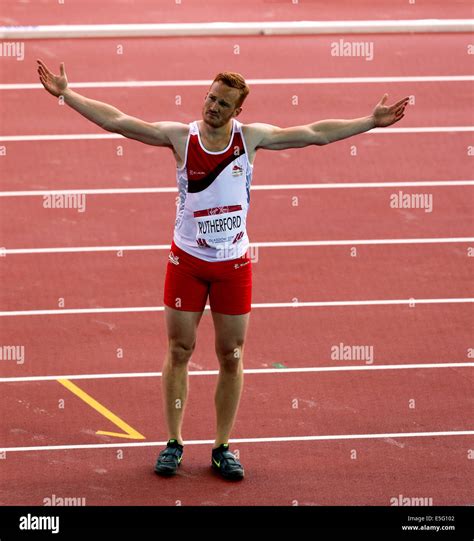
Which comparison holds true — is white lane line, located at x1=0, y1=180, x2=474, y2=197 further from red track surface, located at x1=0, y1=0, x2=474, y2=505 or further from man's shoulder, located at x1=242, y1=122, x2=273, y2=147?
man's shoulder, located at x1=242, y1=122, x2=273, y2=147

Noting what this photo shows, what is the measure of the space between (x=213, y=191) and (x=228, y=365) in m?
1.06

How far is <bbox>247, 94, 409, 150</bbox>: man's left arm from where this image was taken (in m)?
7.14

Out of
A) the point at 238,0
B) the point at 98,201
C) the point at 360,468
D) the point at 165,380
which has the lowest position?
the point at 360,468

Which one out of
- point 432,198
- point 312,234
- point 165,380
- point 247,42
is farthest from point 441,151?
point 165,380

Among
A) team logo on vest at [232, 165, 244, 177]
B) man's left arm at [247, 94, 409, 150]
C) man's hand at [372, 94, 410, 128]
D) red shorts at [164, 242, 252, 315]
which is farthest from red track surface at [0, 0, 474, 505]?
man's hand at [372, 94, 410, 128]

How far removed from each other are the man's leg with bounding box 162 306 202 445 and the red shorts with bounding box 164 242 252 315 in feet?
0.21

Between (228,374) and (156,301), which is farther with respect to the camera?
(156,301)

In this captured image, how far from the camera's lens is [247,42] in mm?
15297

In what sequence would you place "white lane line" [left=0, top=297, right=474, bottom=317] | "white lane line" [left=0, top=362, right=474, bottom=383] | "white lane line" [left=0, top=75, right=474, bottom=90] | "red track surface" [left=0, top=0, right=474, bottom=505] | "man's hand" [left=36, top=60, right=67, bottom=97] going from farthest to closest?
"white lane line" [left=0, top=75, right=474, bottom=90], "white lane line" [left=0, top=297, right=474, bottom=317], "white lane line" [left=0, top=362, right=474, bottom=383], "red track surface" [left=0, top=0, right=474, bottom=505], "man's hand" [left=36, top=60, right=67, bottom=97]

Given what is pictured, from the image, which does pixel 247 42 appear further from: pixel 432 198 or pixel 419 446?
pixel 419 446

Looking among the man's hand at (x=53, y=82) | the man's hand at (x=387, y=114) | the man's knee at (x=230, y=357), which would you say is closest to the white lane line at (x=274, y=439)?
the man's knee at (x=230, y=357)

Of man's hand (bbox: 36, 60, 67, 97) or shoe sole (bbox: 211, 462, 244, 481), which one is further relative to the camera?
shoe sole (bbox: 211, 462, 244, 481)

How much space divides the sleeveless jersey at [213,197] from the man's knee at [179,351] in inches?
20.7

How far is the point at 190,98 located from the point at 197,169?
7015 mm
